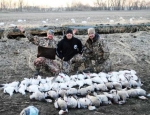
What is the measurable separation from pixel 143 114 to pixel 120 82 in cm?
179

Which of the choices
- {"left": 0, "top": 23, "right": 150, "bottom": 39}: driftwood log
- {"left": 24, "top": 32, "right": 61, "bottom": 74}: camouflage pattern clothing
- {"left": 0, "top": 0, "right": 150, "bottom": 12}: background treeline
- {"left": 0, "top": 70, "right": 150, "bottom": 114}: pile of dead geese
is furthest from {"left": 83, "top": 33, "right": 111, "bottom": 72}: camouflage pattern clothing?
{"left": 0, "top": 0, "right": 150, "bottom": 12}: background treeline

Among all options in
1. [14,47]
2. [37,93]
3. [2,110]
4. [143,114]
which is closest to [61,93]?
[37,93]

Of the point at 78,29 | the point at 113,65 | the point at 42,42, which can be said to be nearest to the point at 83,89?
the point at 42,42

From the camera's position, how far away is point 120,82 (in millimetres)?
7828

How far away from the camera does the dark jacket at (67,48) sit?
29.3 feet

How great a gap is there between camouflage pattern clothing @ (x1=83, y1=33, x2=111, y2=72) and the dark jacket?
321mm

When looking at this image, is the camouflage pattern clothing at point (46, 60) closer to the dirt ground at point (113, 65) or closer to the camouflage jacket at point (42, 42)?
the camouflage jacket at point (42, 42)

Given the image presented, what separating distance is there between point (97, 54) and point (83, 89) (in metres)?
2.42

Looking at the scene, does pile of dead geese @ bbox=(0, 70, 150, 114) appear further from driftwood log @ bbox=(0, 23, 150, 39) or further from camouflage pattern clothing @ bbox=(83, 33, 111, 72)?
driftwood log @ bbox=(0, 23, 150, 39)

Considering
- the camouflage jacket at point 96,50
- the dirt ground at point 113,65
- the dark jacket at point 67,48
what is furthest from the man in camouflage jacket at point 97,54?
the dirt ground at point 113,65

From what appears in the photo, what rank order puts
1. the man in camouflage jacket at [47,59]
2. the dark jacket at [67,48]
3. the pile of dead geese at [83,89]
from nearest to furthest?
the pile of dead geese at [83,89] < the man in camouflage jacket at [47,59] < the dark jacket at [67,48]

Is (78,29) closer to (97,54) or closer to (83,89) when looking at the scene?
(97,54)

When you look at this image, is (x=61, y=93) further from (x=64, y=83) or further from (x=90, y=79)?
(x=90, y=79)

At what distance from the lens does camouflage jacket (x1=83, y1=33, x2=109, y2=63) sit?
9195 millimetres
